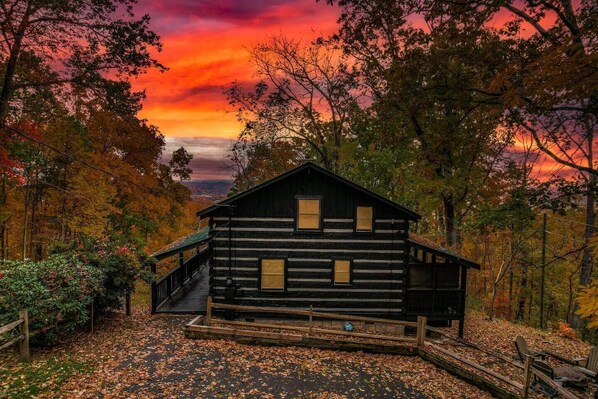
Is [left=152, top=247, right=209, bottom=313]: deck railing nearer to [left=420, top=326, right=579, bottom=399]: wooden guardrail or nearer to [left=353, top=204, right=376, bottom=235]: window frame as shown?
[left=353, top=204, right=376, bottom=235]: window frame

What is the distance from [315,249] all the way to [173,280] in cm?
821

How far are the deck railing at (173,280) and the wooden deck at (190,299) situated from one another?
25 cm

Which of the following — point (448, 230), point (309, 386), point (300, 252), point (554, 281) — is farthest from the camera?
point (554, 281)

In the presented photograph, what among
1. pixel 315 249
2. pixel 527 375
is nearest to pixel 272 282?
pixel 315 249

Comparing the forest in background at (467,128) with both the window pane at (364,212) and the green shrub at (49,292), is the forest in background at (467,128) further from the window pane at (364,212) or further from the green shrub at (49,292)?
the green shrub at (49,292)

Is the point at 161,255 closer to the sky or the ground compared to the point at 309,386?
closer to the sky

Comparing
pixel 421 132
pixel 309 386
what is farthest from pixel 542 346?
pixel 309 386

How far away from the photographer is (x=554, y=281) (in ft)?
117

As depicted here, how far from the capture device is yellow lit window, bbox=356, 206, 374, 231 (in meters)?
16.6

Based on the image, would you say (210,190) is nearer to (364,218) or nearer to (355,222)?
(355,222)

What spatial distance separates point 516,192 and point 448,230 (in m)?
12.0

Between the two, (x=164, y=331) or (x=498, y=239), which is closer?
(x=164, y=331)

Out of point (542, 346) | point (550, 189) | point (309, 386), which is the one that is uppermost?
point (550, 189)

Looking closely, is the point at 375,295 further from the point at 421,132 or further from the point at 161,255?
the point at 421,132
